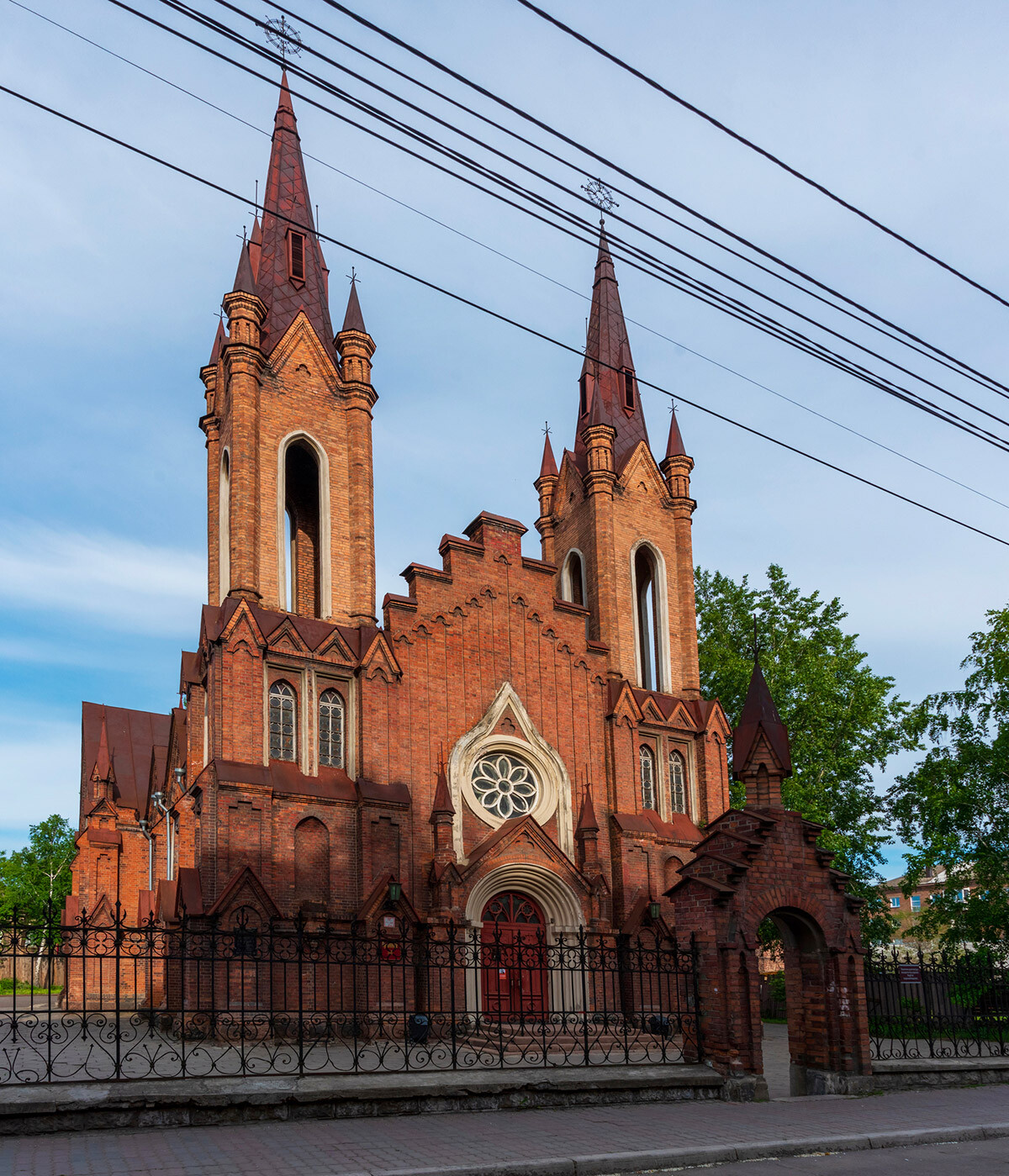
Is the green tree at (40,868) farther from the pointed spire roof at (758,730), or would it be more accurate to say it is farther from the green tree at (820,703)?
the pointed spire roof at (758,730)

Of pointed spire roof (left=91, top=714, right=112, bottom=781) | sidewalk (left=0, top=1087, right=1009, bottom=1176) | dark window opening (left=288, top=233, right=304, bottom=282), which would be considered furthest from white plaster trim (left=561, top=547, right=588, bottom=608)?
sidewalk (left=0, top=1087, right=1009, bottom=1176)

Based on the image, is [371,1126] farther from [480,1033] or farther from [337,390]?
[337,390]

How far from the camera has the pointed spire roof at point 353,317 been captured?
27.5 meters

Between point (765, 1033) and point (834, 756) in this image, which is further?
point (834, 756)

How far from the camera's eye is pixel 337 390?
27.0 meters

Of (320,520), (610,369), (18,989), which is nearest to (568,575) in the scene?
(610,369)

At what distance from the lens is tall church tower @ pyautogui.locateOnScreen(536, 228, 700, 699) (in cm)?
2931

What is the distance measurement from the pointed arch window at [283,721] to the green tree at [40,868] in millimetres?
38626

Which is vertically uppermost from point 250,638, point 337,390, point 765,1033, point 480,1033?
point 337,390

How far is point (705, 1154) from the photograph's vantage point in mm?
9641

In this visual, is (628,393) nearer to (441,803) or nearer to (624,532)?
(624,532)

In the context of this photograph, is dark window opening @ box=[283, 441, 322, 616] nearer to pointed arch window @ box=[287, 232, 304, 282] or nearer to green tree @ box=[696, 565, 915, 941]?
pointed arch window @ box=[287, 232, 304, 282]

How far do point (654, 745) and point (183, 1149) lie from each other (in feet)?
65.3

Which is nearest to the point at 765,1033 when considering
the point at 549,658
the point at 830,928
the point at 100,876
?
the point at 549,658
